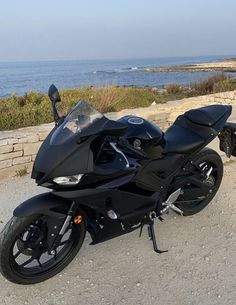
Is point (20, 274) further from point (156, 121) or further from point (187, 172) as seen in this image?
point (156, 121)

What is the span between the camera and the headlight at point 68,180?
273 centimetres

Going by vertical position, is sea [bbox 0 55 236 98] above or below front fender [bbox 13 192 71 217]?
below

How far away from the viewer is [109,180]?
2916 mm

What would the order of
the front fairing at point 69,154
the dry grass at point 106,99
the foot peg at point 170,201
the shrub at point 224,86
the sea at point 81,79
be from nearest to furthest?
the front fairing at point 69,154 < the foot peg at point 170,201 < the dry grass at point 106,99 < the shrub at point 224,86 < the sea at point 81,79

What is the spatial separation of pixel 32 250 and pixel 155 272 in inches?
38.7

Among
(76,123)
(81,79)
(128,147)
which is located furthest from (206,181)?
(81,79)

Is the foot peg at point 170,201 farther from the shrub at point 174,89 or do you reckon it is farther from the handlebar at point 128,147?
the shrub at point 174,89

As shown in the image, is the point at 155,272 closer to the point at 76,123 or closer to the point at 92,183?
the point at 92,183

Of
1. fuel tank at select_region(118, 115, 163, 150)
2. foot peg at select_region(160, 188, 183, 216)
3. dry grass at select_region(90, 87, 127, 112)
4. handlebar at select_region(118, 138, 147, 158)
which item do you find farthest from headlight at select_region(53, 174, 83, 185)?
dry grass at select_region(90, 87, 127, 112)

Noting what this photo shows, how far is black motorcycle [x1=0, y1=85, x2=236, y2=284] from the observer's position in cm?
274

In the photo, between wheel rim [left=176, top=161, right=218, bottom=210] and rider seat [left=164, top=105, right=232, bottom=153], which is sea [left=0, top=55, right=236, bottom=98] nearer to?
wheel rim [left=176, top=161, right=218, bottom=210]

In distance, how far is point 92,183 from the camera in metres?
2.86

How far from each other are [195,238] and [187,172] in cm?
61

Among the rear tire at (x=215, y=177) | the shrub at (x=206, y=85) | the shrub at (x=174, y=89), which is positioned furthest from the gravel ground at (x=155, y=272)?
the shrub at (x=174, y=89)
